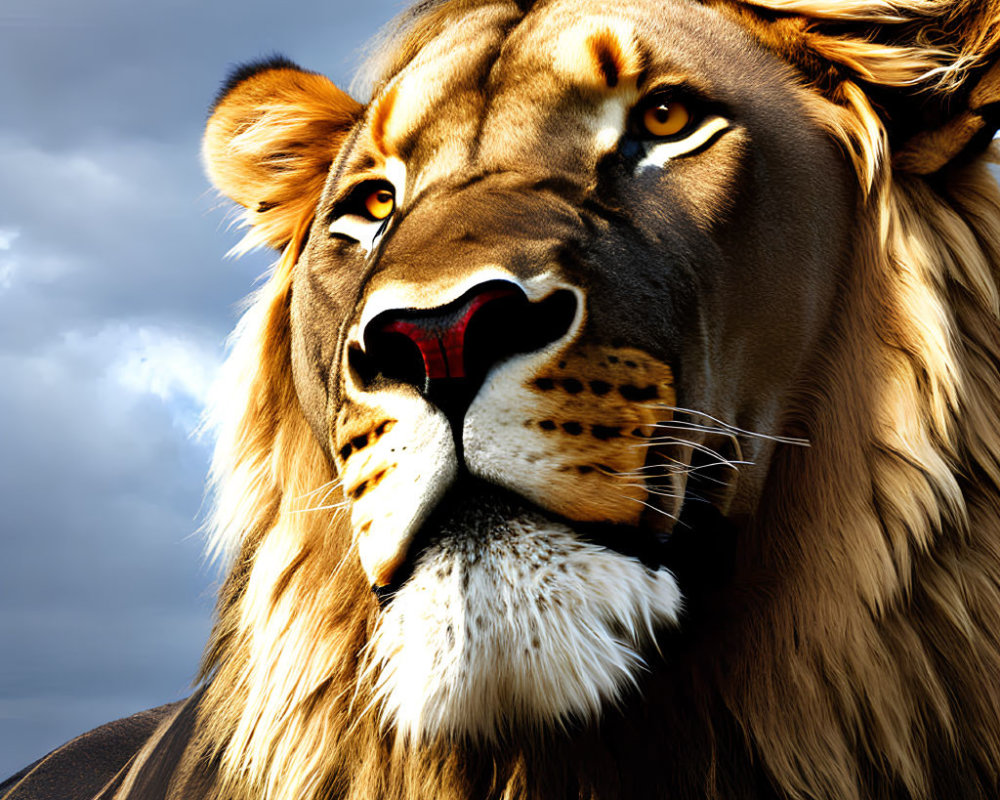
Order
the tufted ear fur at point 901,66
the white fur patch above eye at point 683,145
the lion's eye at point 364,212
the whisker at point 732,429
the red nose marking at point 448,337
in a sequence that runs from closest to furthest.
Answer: the red nose marking at point 448,337
the whisker at point 732,429
the white fur patch above eye at point 683,145
the tufted ear fur at point 901,66
the lion's eye at point 364,212

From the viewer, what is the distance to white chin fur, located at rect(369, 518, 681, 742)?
1.66 metres

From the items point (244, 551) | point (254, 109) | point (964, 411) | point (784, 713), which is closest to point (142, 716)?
point (244, 551)

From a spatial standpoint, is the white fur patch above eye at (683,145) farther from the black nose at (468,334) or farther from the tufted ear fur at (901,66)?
the black nose at (468,334)

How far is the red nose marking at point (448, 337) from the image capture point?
1.59 metres

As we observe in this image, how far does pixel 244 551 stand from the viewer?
2.79 metres

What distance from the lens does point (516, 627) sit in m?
1.66

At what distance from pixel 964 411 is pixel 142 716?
16.0 ft

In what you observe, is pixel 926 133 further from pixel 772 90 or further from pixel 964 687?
pixel 964 687

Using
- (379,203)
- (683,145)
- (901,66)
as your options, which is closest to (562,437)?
(683,145)

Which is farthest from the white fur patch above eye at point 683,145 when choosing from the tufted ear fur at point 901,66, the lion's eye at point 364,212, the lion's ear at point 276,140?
the lion's ear at point 276,140

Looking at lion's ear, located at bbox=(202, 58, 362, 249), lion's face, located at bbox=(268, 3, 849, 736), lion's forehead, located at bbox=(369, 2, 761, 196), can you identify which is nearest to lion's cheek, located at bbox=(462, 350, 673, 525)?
lion's face, located at bbox=(268, 3, 849, 736)

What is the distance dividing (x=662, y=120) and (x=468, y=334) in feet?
2.75

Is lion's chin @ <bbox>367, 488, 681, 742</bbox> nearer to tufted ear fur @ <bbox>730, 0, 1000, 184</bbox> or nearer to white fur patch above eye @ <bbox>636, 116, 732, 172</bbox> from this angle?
white fur patch above eye @ <bbox>636, 116, 732, 172</bbox>

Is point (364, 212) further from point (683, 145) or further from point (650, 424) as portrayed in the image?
point (650, 424)
